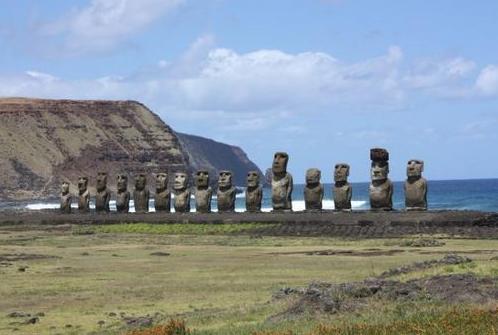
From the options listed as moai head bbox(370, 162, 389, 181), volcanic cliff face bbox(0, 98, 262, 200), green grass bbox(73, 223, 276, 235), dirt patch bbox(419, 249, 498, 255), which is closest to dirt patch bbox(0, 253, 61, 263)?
green grass bbox(73, 223, 276, 235)

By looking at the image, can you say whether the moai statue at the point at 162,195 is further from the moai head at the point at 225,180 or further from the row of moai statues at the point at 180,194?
the moai head at the point at 225,180

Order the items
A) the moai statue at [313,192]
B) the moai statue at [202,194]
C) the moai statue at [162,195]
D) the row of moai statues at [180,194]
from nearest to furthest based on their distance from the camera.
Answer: the moai statue at [313,192]
the row of moai statues at [180,194]
the moai statue at [202,194]
the moai statue at [162,195]

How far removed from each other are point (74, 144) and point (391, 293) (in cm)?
14823

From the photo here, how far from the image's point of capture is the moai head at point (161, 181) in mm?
47844

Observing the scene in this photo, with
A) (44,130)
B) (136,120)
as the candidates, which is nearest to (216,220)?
(44,130)

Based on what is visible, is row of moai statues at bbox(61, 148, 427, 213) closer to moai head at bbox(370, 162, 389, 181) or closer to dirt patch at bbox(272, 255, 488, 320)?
moai head at bbox(370, 162, 389, 181)

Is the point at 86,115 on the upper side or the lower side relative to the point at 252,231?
upper

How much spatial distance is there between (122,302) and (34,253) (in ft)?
41.1

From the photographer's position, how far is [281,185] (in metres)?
43.3

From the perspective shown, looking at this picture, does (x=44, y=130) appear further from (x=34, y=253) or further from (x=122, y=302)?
(x=122, y=302)

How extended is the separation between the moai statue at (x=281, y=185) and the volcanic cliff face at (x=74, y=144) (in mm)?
91004

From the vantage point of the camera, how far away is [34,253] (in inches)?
1194

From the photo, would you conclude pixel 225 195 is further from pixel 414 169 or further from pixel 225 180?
pixel 414 169

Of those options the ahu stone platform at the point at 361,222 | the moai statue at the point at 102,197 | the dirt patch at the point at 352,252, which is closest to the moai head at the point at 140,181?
the moai statue at the point at 102,197
